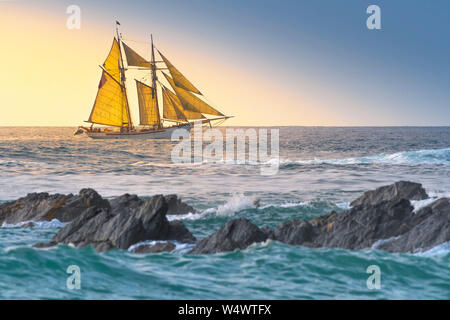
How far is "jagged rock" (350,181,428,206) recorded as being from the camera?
15531 mm

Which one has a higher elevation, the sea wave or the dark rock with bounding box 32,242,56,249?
the sea wave

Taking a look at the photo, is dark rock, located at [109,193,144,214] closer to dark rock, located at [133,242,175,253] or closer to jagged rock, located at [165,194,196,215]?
jagged rock, located at [165,194,196,215]

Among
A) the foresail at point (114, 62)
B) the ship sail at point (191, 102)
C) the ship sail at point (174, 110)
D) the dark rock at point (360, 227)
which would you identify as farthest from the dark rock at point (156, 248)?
the foresail at point (114, 62)

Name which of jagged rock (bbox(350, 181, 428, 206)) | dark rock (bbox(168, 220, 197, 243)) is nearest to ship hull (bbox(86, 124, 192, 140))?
jagged rock (bbox(350, 181, 428, 206))

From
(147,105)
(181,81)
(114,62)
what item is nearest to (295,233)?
(181,81)

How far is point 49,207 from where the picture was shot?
14.7 m

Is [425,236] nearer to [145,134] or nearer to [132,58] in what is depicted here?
[145,134]

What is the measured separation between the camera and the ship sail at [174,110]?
75.2 metres

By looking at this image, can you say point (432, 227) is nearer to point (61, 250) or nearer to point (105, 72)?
point (61, 250)

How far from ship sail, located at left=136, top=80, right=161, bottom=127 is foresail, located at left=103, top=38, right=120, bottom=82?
3.74 m

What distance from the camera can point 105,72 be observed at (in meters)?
70.1
